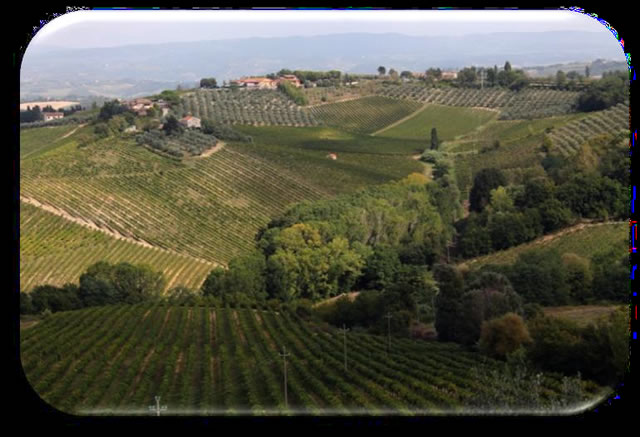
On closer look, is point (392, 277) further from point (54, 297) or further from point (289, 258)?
Answer: point (54, 297)

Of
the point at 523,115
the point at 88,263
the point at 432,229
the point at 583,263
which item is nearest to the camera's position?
the point at 583,263

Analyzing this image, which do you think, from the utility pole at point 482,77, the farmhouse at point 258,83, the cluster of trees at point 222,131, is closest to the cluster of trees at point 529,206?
the utility pole at point 482,77

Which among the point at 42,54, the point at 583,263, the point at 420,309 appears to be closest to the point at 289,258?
the point at 420,309

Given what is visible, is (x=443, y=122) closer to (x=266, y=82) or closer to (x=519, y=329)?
(x=266, y=82)

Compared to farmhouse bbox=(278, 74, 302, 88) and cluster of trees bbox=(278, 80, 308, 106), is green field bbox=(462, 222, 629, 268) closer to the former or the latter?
farmhouse bbox=(278, 74, 302, 88)

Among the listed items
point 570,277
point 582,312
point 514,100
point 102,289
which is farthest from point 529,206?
point 102,289

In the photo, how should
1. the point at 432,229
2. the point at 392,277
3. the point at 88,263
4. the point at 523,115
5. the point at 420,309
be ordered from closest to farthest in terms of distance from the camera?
the point at 420,309
the point at 392,277
the point at 88,263
the point at 432,229
the point at 523,115
